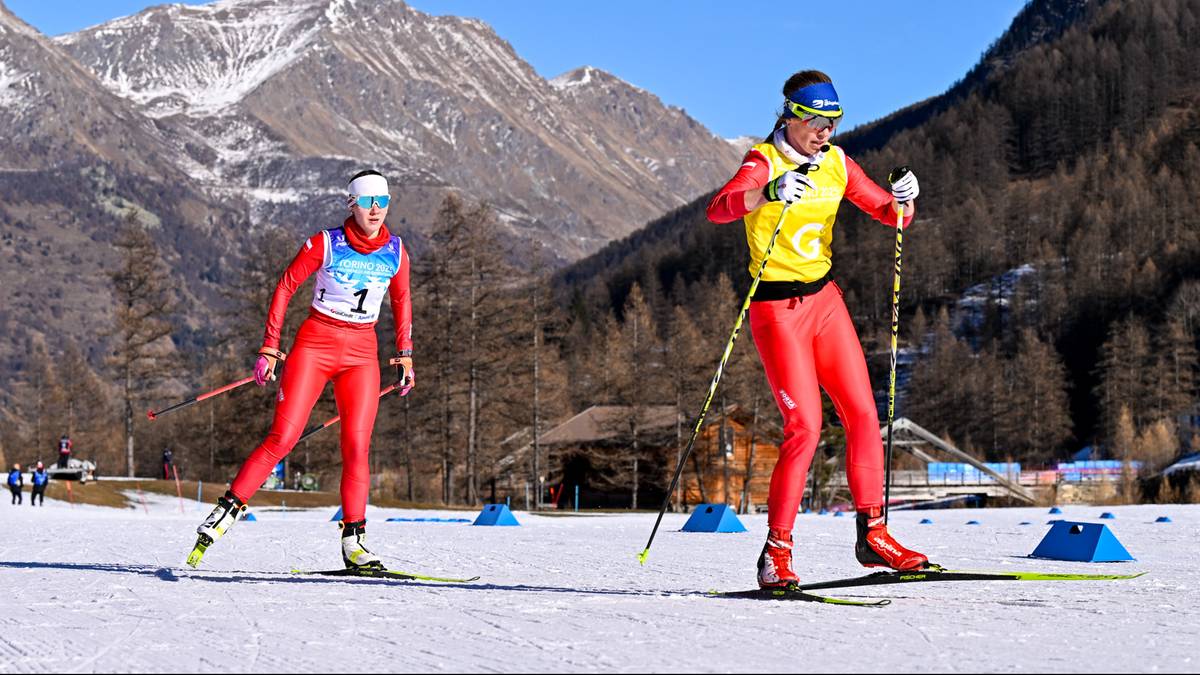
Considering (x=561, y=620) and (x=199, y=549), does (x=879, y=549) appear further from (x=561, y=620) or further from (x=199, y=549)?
(x=199, y=549)

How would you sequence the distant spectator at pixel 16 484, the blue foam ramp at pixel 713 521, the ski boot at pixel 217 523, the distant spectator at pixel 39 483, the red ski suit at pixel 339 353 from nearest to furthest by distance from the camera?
1. the ski boot at pixel 217 523
2. the red ski suit at pixel 339 353
3. the blue foam ramp at pixel 713 521
4. the distant spectator at pixel 39 483
5. the distant spectator at pixel 16 484

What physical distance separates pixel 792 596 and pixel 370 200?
3757mm

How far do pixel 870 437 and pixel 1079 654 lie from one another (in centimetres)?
261

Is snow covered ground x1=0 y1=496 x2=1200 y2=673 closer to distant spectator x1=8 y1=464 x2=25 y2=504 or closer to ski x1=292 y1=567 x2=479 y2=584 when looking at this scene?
ski x1=292 y1=567 x2=479 y2=584

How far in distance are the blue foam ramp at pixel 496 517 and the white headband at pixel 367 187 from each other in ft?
34.3

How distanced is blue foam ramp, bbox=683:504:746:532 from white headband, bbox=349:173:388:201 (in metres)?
8.10

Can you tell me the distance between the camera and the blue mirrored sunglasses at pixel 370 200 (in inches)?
331

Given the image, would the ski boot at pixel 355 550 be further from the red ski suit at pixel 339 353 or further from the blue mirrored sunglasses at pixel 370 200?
the blue mirrored sunglasses at pixel 370 200

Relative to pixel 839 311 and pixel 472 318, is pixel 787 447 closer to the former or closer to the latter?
pixel 839 311

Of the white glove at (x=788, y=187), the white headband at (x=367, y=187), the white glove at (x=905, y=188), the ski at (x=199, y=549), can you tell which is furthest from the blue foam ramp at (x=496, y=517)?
the white glove at (x=788, y=187)

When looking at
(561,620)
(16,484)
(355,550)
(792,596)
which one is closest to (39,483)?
(16,484)

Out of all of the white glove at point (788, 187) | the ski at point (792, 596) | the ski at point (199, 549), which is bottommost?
the ski at point (792, 596)

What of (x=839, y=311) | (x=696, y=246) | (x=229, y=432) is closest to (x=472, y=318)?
(x=229, y=432)

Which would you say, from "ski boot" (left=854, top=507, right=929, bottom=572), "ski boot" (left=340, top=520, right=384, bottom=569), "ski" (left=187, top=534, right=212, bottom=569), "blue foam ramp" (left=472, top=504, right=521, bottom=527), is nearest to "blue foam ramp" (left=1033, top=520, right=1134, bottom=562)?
"ski boot" (left=854, top=507, right=929, bottom=572)
